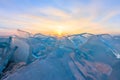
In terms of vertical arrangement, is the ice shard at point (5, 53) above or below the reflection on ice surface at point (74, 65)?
below

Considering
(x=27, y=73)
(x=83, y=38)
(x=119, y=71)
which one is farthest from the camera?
(x=83, y=38)

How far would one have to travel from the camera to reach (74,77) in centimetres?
586

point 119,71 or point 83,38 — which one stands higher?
point 83,38

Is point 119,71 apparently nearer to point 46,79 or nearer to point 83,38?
point 46,79

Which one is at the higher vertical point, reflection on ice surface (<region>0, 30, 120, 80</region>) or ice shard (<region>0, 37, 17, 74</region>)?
reflection on ice surface (<region>0, 30, 120, 80</region>)

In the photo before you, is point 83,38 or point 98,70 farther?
point 83,38

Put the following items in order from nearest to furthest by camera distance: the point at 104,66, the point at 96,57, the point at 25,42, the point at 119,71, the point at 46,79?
the point at 46,79, the point at 119,71, the point at 104,66, the point at 96,57, the point at 25,42

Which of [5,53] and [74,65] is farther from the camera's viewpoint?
[5,53]

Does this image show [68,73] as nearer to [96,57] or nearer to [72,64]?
[72,64]

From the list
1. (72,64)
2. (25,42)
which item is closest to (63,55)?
(72,64)

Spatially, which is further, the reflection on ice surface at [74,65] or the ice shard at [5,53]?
Answer: the ice shard at [5,53]

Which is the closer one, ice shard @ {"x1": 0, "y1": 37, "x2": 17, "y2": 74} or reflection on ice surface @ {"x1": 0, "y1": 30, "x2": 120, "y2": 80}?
reflection on ice surface @ {"x1": 0, "y1": 30, "x2": 120, "y2": 80}

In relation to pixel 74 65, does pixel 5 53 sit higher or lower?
lower

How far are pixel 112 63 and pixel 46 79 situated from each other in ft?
9.00
